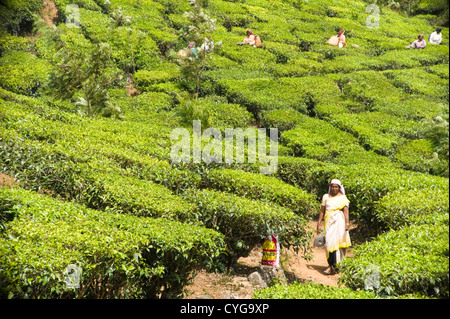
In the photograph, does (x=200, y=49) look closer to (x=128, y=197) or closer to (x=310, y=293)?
(x=128, y=197)

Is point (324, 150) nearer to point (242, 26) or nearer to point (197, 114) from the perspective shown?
point (197, 114)

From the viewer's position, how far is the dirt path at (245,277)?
661cm

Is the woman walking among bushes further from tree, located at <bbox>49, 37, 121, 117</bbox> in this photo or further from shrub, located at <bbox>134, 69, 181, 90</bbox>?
shrub, located at <bbox>134, 69, 181, 90</bbox>

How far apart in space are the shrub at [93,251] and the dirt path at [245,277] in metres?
0.76

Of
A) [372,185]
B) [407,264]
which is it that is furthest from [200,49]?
[407,264]

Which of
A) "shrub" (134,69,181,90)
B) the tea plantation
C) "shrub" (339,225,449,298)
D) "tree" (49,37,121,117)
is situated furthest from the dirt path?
"shrub" (134,69,181,90)

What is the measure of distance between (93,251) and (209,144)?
5.56 meters

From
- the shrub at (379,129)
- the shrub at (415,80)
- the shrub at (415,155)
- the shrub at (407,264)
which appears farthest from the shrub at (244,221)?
the shrub at (415,80)

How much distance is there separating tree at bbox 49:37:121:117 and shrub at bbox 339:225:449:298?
8.27m

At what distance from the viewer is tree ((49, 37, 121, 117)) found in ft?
37.6

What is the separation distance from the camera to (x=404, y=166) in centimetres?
1074

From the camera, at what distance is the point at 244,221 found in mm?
6770
